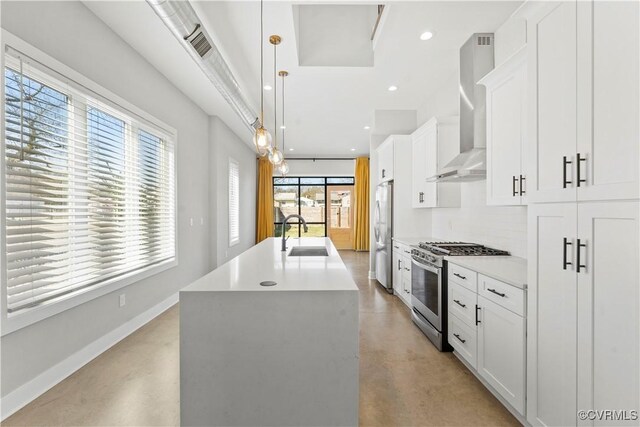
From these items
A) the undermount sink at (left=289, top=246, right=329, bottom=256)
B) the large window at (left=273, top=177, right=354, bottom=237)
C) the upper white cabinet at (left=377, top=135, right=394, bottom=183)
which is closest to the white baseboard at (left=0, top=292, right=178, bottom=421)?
the undermount sink at (left=289, top=246, right=329, bottom=256)

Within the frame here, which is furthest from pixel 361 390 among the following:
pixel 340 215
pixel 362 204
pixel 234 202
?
pixel 340 215

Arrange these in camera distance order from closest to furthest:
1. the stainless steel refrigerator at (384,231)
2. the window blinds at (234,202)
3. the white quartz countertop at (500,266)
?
the white quartz countertop at (500,266) < the stainless steel refrigerator at (384,231) < the window blinds at (234,202)

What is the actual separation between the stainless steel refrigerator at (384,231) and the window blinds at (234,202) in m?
3.10

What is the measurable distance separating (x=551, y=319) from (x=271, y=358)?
1.44 meters

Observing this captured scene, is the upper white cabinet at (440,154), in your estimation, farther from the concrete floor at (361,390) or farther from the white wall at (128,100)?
the white wall at (128,100)

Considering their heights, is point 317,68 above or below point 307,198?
above

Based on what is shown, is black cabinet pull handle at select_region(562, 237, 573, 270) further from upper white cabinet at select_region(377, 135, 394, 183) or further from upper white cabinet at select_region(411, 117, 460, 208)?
upper white cabinet at select_region(377, 135, 394, 183)

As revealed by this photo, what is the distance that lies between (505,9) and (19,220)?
4045mm

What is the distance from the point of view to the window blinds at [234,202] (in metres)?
6.00

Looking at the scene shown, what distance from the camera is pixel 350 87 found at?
399 cm

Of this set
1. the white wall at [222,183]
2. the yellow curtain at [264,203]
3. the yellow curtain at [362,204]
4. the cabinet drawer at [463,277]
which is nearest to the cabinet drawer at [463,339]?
the cabinet drawer at [463,277]

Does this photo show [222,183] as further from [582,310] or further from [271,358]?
[582,310]

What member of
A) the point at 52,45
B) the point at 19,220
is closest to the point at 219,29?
the point at 52,45

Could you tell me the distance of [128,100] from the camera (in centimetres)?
292
